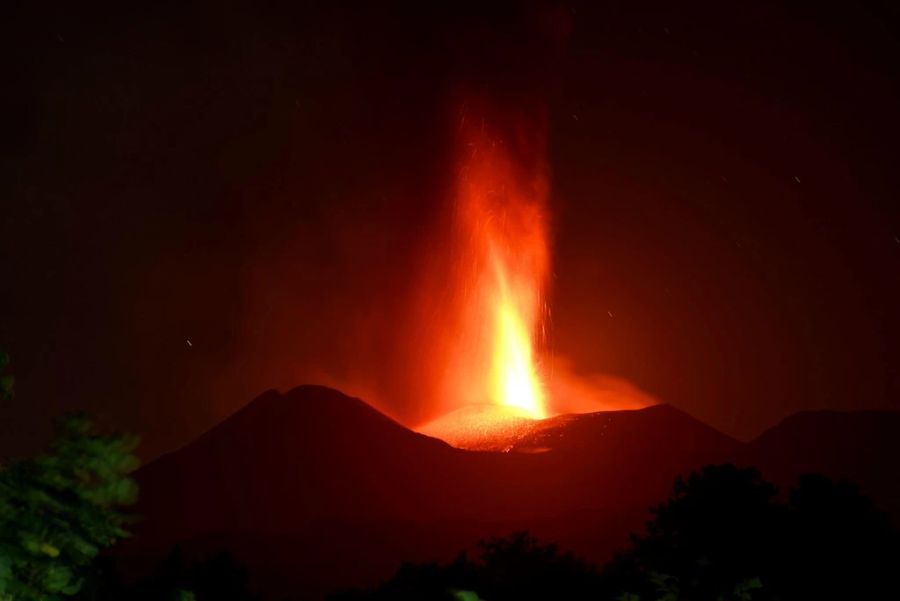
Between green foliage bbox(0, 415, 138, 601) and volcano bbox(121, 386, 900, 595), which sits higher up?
volcano bbox(121, 386, 900, 595)

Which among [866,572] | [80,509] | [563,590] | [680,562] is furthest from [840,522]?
[80,509]

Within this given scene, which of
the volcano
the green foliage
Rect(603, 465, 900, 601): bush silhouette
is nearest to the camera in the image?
the green foliage

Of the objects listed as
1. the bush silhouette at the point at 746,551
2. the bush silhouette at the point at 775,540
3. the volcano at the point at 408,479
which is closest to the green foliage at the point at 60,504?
the bush silhouette at the point at 746,551

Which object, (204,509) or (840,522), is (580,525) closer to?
(204,509)

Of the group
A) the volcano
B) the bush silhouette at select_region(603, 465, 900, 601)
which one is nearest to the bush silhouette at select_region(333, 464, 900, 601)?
the bush silhouette at select_region(603, 465, 900, 601)

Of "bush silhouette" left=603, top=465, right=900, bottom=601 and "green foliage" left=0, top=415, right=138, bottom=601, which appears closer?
"green foliage" left=0, top=415, right=138, bottom=601

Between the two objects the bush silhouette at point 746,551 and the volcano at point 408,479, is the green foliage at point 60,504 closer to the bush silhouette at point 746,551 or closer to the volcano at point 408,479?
the bush silhouette at point 746,551

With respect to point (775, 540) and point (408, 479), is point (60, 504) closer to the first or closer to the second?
point (775, 540)

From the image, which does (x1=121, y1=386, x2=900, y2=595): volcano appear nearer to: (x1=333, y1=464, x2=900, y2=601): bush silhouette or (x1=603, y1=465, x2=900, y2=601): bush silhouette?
(x1=333, y1=464, x2=900, y2=601): bush silhouette
